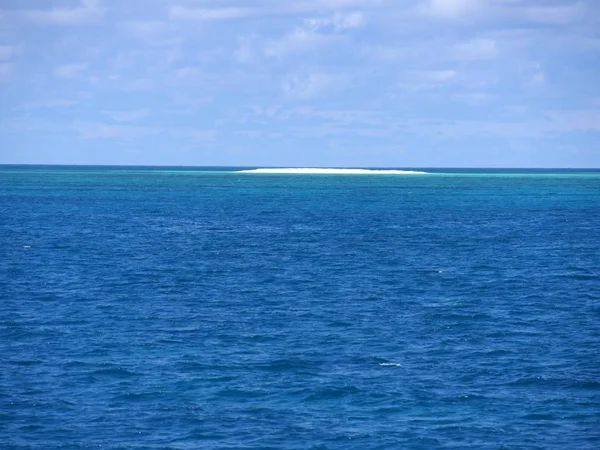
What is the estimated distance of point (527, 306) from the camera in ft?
143

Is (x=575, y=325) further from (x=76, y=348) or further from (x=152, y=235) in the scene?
(x=152, y=235)

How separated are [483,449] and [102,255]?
1801 inches

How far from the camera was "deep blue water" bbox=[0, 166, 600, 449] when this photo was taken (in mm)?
25031

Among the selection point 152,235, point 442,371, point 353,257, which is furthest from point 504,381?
point 152,235

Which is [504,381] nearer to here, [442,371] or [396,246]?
[442,371]

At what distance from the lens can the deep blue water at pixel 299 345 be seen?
25031mm

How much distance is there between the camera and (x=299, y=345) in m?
34.4

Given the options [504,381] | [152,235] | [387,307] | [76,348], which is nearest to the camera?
[504,381]

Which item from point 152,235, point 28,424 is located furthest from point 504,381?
point 152,235

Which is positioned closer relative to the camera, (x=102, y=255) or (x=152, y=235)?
(x=102, y=255)

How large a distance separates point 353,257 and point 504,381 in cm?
3566

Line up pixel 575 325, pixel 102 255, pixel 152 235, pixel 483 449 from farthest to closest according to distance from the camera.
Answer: pixel 152 235 < pixel 102 255 < pixel 575 325 < pixel 483 449

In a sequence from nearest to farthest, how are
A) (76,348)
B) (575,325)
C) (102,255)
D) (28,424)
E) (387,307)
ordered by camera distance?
(28,424) → (76,348) → (575,325) → (387,307) → (102,255)

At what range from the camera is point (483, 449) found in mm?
23500
